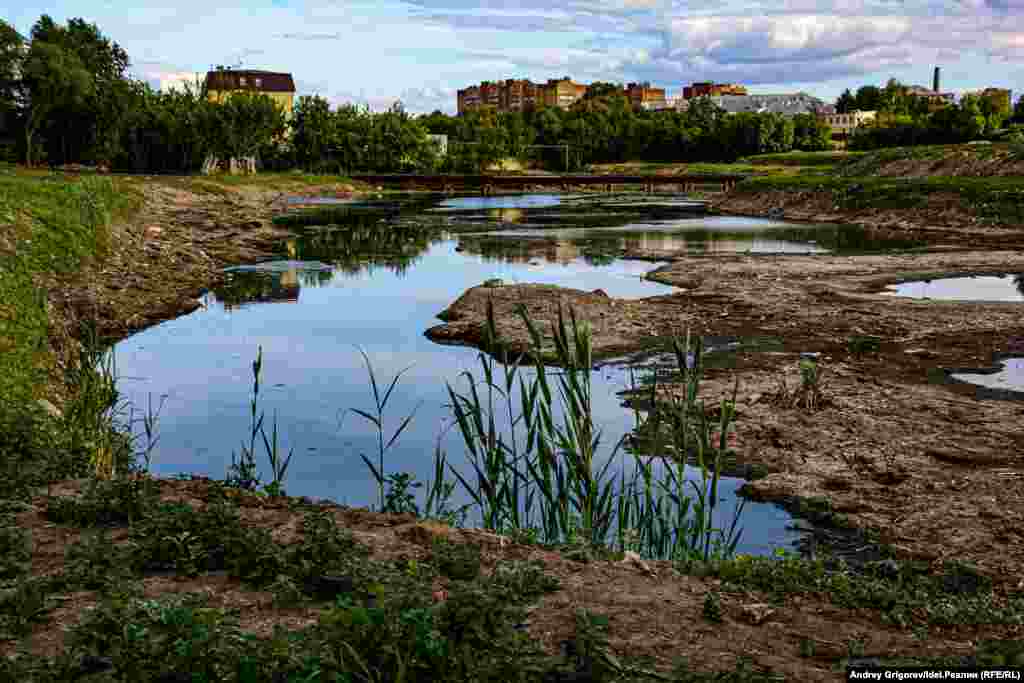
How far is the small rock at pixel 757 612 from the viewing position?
19.7 feet

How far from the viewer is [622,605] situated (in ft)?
20.0

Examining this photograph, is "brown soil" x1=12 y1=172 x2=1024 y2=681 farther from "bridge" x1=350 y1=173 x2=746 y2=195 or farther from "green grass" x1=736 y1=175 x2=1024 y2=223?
"bridge" x1=350 y1=173 x2=746 y2=195

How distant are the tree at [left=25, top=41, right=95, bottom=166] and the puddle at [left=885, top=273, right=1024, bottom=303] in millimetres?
62371

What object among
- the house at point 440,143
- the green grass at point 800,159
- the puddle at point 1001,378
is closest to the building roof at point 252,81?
the house at point 440,143

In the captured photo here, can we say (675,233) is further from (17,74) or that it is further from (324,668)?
(17,74)

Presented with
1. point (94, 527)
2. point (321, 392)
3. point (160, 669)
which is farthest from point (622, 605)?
point (321, 392)

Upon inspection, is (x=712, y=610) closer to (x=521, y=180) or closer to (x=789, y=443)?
(x=789, y=443)

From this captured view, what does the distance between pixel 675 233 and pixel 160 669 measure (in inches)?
1712

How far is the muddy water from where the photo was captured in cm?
1191

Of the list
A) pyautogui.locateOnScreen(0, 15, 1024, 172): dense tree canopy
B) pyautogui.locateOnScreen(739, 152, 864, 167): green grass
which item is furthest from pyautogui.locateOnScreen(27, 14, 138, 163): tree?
pyautogui.locateOnScreen(739, 152, 864, 167): green grass

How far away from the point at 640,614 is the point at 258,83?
173653 millimetres

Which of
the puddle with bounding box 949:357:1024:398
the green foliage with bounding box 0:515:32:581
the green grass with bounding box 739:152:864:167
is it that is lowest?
the puddle with bounding box 949:357:1024:398

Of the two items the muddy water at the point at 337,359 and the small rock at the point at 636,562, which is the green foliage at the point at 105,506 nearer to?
the muddy water at the point at 337,359

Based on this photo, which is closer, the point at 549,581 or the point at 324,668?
the point at 324,668
